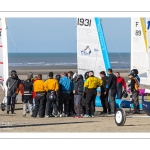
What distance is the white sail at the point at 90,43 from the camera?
90.9ft

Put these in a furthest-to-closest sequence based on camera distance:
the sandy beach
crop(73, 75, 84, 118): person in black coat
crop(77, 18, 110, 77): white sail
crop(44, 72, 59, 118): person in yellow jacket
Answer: crop(77, 18, 110, 77): white sail < crop(73, 75, 84, 118): person in black coat < crop(44, 72, 59, 118): person in yellow jacket < the sandy beach

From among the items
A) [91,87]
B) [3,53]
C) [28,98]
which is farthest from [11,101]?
[91,87]

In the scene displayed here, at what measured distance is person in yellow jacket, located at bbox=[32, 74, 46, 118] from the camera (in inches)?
890

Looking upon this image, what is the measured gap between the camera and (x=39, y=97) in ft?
74.5

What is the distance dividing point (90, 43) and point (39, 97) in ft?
19.0

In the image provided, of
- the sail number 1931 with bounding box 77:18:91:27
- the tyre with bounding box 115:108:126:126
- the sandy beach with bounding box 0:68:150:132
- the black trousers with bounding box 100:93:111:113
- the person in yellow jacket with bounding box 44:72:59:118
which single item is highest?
the sail number 1931 with bounding box 77:18:91:27

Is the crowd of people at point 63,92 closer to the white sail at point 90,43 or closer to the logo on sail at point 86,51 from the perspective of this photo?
the white sail at point 90,43

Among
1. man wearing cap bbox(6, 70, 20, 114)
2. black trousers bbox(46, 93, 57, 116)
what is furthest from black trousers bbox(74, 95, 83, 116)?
man wearing cap bbox(6, 70, 20, 114)

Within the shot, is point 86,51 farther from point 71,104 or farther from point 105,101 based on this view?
point 71,104

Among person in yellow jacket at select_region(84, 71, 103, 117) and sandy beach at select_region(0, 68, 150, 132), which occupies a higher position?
person in yellow jacket at select_region(84, 71, 103, 117)

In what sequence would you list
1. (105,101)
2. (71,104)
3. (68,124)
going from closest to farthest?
1. (68,124)
2. (71,104)
3. (105,101)

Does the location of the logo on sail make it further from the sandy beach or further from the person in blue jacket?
the sandy beach

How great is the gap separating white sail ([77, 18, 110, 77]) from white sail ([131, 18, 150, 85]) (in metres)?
5.20
